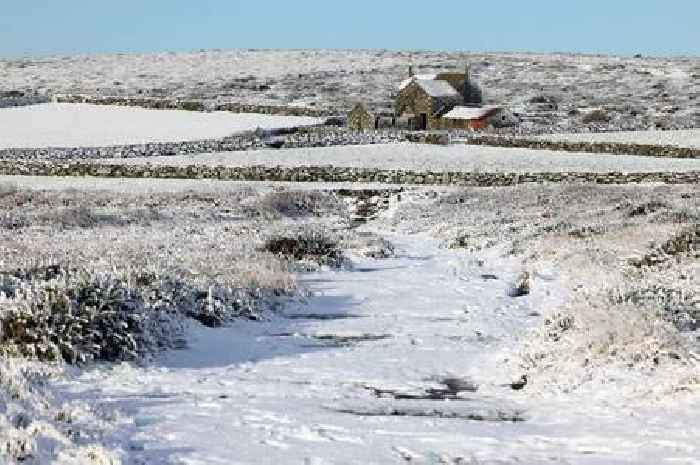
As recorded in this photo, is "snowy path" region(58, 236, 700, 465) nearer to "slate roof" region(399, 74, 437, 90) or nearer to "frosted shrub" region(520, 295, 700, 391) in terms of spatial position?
"frosted shrub" region(520, 295, 700, 391)

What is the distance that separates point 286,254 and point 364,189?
23303 mm

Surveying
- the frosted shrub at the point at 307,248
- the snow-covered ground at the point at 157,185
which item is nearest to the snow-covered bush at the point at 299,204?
the snow-covered ground at the point at 157,185

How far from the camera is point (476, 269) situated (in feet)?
69.9

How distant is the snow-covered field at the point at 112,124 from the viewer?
66188 millimetres

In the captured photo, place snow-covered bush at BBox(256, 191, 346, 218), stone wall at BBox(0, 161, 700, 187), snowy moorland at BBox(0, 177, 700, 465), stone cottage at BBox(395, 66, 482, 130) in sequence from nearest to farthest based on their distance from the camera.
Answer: snowy moorland at BBox(0, 177, 700, 465) → snow-covered bush at BBox(256, 191, 346, 218) → stone wall at BBox(0, 161, 700, 187) → stone cottage at BBox(395, 66, 482, 130)

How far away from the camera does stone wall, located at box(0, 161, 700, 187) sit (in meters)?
46.5

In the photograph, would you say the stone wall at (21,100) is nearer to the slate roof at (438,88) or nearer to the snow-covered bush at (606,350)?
the slate roof at (438,88)

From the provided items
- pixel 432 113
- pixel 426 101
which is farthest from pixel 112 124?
pixel 432 113

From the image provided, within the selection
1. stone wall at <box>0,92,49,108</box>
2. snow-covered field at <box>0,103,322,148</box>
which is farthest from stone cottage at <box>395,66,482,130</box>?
stone wall at <box>0,92,49,108</box>

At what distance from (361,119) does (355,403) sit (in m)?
63.1

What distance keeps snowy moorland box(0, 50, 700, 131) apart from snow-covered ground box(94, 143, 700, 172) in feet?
44.2

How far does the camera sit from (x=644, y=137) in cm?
6116

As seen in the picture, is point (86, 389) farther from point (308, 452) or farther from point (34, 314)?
point (308, 452)

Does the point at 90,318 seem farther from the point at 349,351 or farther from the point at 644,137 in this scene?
the point at 644,137
